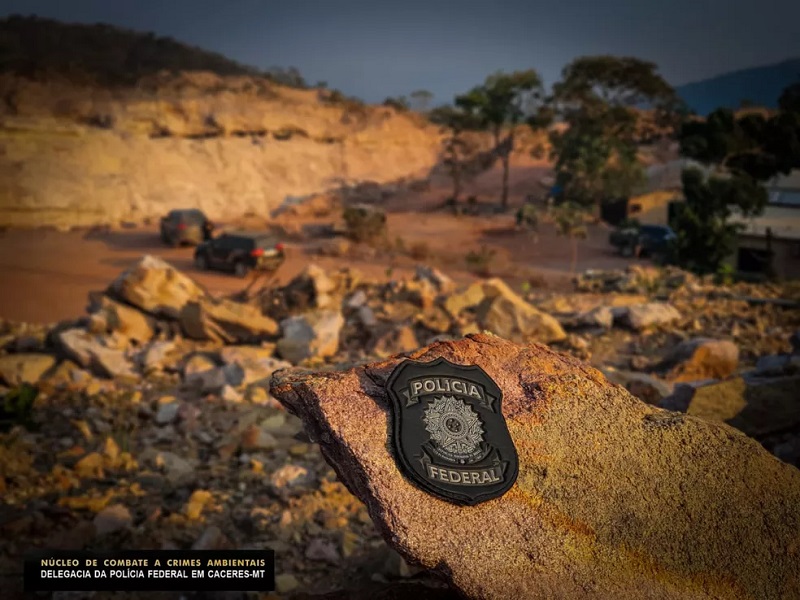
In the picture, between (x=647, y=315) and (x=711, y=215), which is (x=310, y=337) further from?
(x=711, y=215)

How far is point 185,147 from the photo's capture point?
2739 centimetres

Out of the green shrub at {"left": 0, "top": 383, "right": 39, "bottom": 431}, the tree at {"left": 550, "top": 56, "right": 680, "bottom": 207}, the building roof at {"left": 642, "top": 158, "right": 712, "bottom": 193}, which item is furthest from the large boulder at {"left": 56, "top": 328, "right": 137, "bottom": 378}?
the building roof at {"left": 642, "top": 158, "right": 712, "bottom": 193}

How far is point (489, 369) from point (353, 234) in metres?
20.2

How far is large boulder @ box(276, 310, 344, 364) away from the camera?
8.91 meters

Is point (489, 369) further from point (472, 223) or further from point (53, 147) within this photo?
point (472, 223)

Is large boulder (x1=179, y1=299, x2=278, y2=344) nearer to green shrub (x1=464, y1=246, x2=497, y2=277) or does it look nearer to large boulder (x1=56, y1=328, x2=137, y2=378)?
large boulder (x1=56, y1=328, x2=137, y2=378)

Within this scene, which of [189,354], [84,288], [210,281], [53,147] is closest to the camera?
[189,354]

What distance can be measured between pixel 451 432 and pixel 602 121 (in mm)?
32117

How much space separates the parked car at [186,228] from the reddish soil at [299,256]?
0.36 meters

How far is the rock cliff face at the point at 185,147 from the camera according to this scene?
17.6 meters

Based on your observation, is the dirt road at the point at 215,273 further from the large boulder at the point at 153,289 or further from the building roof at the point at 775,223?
the building roof at the point at 775,223

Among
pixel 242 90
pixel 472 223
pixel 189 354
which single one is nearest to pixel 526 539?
pixel 189 354

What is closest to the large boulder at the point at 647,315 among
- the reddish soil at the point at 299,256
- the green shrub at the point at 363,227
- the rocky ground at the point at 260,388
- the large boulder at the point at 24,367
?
the rocky ground at the point at 260,388

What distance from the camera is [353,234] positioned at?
2309 centimetres
